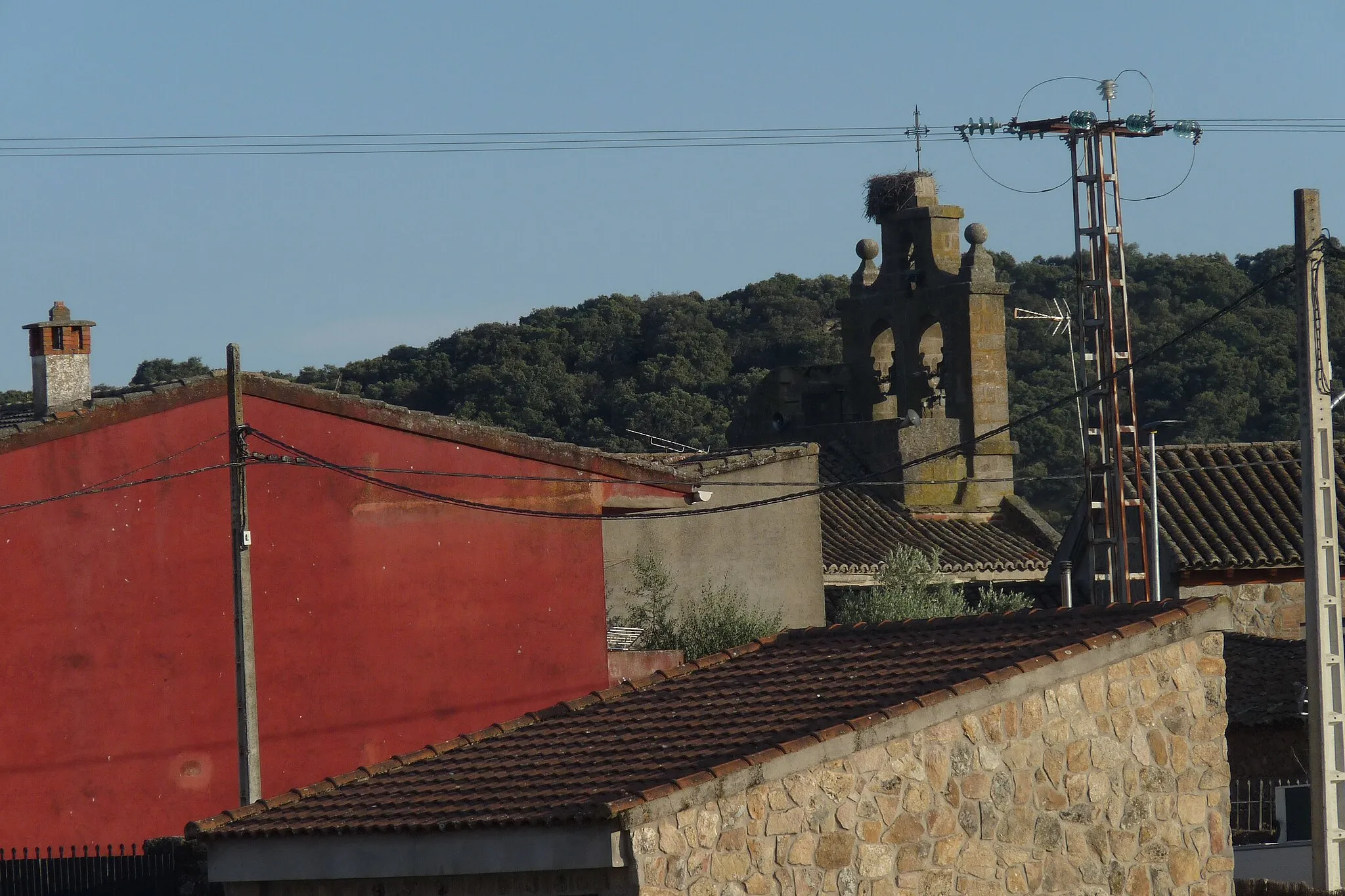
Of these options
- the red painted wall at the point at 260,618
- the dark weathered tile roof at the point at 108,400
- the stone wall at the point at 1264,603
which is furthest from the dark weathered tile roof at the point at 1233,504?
the dark weathered tile roof at the point at 108,400

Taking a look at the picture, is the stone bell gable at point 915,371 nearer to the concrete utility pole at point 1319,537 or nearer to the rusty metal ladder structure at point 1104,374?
the rusty metal ladder structure at point 1104,374

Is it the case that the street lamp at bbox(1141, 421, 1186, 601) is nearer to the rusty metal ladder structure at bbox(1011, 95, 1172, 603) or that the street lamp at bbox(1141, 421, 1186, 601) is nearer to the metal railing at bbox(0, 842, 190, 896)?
the rusty metal ladder structure at bbox(1011, 95, 1172, 603)

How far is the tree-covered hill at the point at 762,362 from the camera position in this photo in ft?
160

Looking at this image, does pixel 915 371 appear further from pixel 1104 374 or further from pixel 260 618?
pixel 260 618

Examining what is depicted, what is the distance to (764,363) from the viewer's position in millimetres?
56938

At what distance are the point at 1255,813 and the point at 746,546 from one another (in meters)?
9.43

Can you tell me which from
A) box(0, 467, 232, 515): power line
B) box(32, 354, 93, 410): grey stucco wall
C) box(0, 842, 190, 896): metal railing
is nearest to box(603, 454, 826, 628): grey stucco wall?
box(32, 354, 93, 410): grey stucco wall

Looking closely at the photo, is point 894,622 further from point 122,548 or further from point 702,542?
point 702,542

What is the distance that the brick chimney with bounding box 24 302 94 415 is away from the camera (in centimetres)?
2070

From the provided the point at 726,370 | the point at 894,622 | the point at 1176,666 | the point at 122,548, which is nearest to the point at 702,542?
the point at 122,548

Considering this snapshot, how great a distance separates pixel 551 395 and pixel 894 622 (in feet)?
126

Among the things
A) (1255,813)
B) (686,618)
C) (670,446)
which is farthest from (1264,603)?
(670,446)

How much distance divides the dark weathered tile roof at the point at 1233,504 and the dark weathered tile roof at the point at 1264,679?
3.61 metres

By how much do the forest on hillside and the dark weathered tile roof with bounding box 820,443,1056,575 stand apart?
10.0 metres
